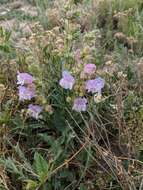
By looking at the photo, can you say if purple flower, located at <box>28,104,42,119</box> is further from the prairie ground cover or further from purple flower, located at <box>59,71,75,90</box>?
purple flower, located at <box>59,71,75,90</box>

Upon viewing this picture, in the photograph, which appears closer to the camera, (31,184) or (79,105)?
(31,184)

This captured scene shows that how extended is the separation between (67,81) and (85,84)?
3.8 inches

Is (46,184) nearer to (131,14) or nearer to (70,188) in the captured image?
(70,188)

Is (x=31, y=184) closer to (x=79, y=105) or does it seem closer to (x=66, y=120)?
(x=66, y=120)

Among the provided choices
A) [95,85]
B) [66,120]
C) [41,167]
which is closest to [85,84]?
[95,85]

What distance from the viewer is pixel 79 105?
242 cm

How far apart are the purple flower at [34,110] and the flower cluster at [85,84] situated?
16 cm

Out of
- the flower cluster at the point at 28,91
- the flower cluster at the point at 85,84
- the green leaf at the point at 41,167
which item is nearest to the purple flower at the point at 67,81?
the flower cluster at the point at 85,84

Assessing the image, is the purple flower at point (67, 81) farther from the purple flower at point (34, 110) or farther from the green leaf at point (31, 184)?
the green leaf at point (31, 184)

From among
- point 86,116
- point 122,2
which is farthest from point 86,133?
point 122,2

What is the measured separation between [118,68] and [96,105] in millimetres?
542

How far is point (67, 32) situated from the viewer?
259cm

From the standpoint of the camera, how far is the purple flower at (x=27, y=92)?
2436 millimetres

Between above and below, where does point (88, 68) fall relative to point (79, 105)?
above
